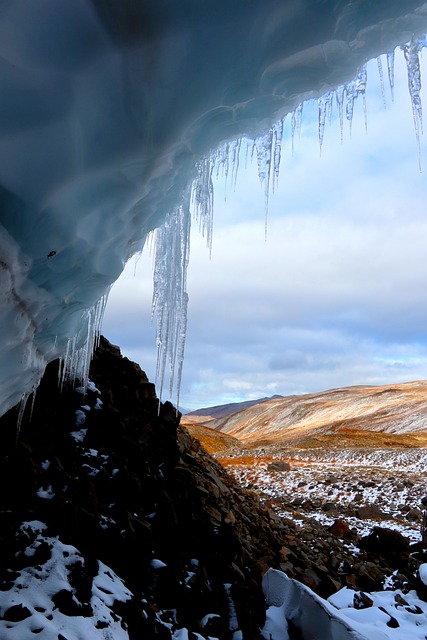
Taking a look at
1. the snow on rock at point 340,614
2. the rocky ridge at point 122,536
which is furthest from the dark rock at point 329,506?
the snow on rock at point 340,614

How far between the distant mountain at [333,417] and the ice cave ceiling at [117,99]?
3375cm

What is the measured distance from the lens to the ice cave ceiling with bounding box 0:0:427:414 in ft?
6.75

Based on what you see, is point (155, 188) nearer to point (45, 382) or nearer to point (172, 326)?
point (172, 326)

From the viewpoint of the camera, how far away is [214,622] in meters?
4.40

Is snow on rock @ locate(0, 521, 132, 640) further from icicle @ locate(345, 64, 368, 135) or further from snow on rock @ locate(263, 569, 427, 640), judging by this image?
icicle @ locate(345, 64, 368, 135)

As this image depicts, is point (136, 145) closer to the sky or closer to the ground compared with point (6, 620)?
closer to the sky

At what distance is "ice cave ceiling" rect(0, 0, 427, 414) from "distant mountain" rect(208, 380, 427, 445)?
3375 centimetres

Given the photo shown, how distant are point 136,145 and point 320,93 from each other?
5.49 ft

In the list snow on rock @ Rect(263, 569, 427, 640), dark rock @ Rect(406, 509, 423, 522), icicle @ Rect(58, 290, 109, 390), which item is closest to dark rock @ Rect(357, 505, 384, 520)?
dark rock @ Rect(406, 509, 423, 522)

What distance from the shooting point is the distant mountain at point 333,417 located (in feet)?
138

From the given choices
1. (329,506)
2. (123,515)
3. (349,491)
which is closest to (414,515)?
(329,506)

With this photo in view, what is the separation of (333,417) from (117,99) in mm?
56725

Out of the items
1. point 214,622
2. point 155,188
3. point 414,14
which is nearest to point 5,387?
point 155,188

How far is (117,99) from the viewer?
92.4 inches
